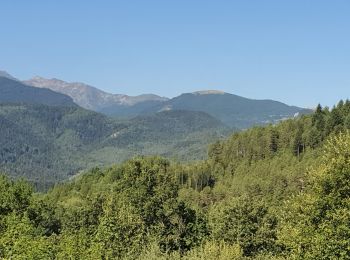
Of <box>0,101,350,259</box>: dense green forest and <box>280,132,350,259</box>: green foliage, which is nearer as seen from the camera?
<box>280,132,350,259</box>: green foliage

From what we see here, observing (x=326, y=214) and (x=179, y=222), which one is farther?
(x=179, y=222)

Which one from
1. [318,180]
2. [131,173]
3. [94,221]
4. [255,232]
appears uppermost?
[318,180]

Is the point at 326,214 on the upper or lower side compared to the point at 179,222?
upper

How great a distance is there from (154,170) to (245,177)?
115435 millimetres

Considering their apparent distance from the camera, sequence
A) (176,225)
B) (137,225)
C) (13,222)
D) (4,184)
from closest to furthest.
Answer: (13,222)
(137,225)
(176,225)
(4,184)

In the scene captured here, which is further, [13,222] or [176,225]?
[176,225]

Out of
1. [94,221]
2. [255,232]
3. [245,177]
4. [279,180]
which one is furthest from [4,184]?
[245,177]

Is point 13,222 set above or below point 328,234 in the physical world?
below

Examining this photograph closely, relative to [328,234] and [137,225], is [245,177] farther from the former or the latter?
[328,234]

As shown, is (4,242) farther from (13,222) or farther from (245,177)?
(245,177)

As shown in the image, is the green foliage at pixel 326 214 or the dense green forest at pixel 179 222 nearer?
the green foliage at pixel 326 214

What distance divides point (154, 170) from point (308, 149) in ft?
392

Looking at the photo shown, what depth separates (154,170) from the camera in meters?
75.1

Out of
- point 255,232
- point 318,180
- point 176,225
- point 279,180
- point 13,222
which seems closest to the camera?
point 318,180
